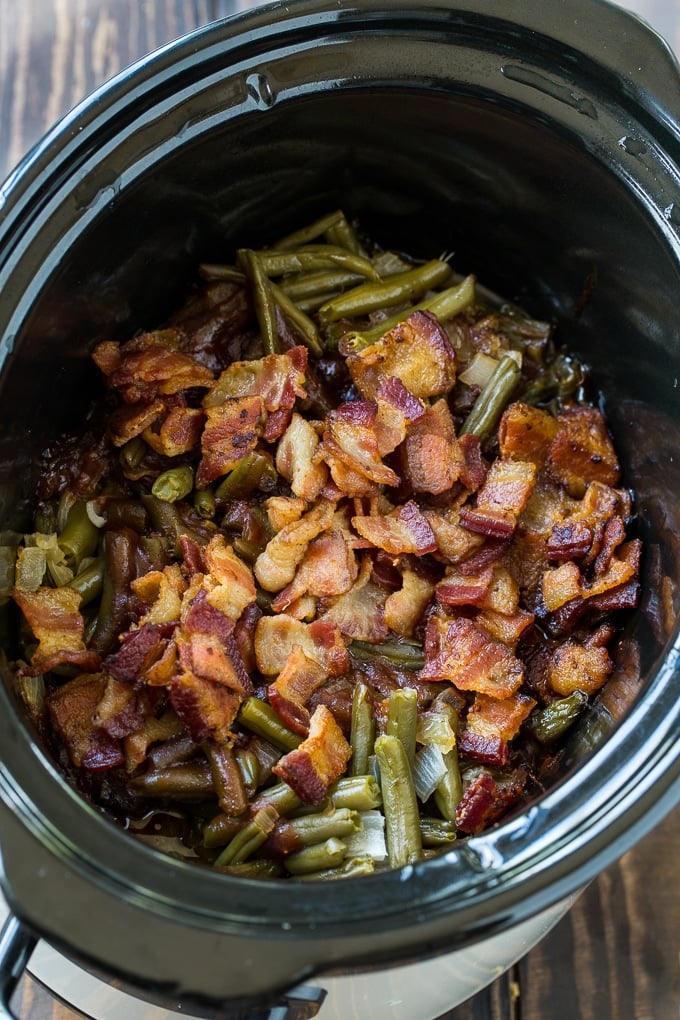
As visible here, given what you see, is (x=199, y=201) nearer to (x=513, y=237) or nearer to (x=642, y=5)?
(x=513, y=237)

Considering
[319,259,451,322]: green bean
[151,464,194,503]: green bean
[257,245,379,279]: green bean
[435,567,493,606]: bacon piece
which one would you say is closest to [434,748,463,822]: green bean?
[435,567,493,606]: bacon piece

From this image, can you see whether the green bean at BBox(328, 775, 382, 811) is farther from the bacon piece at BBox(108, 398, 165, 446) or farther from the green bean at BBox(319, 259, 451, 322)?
the green bean at BBox(319, 259, 451, 322)

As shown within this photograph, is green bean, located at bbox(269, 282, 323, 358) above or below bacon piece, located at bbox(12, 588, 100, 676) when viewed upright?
above

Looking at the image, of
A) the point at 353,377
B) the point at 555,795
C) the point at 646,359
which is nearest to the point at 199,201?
the point at 353,377

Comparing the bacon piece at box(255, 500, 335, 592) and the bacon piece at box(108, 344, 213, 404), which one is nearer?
the bacon piece at box(255, 500, 335, 592)

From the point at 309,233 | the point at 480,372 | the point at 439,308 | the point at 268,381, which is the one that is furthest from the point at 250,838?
the point at 309,233

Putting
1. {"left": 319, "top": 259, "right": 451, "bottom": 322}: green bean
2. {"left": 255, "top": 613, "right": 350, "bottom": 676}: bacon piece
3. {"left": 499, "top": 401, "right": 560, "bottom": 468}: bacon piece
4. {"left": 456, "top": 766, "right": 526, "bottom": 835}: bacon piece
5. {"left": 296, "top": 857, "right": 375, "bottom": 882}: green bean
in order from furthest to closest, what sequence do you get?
{"left": 319, "top": 259, "right": 451, "bottom": 322}: green bean < {"left": 499, "top": 401, "right": 560, "bottom": 468}: bacon piece < {"left": 255, "top": 613, "right": 350, "bottom": 676}: bacon piece < {"left": 456, "top": 766, "right": 526, "bottom": 835}: bacon piece < {"left": 296, "top": 857, "right": 375, "bottom": 882}: green bean
